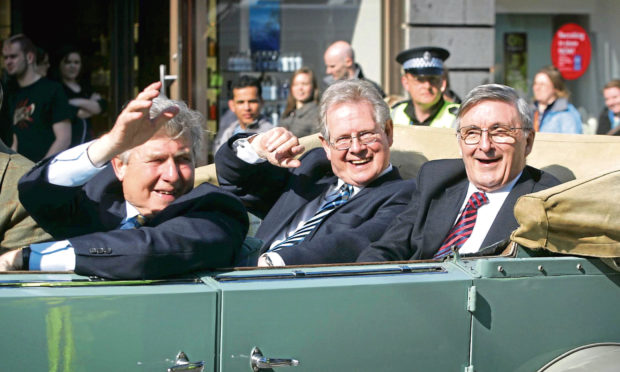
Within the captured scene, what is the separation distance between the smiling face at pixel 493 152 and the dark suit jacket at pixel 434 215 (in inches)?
2.7

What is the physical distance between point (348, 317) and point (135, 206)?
1.13 m

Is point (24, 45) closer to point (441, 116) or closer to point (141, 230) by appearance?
point (441, 116)

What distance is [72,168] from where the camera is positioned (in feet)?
9.21

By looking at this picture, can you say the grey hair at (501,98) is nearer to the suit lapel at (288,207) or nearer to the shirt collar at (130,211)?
the suit lapel at (288,207)

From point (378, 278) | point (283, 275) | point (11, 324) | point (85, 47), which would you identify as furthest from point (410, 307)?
point (85, 47)

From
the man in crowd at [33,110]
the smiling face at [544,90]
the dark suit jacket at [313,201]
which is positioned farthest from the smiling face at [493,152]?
the smiling face at [544,90]

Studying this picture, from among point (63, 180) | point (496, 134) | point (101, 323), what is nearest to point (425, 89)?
point (496, 134)

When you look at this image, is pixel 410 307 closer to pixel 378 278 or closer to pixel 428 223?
pixel 378 278

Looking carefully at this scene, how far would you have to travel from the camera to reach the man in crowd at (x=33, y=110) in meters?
7.08

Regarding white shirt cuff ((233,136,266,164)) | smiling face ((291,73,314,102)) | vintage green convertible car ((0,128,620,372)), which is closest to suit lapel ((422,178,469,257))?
vintage green convertible car ((0,128,620,372))

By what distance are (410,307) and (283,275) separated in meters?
0.40

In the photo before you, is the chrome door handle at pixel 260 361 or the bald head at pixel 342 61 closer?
the chrome door handle at pixel 260 361

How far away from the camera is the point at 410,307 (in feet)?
8.82

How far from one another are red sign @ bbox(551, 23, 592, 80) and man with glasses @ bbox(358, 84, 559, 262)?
839cm
